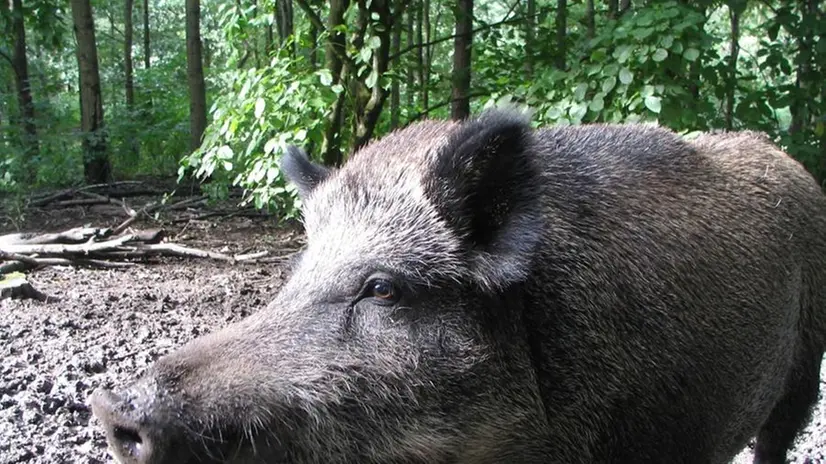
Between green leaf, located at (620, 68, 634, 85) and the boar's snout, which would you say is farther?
green leaf, located at (620, 68, 634, 85)

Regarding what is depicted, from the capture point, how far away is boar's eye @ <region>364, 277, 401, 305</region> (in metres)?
2.38

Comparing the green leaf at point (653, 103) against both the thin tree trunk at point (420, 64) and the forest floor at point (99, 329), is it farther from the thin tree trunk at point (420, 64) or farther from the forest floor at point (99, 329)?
the thin tree trunk at point (420, 64)

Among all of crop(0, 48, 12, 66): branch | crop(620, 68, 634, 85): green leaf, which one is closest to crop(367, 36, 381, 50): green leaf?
crop(620, 68, 634, 85): green leaf

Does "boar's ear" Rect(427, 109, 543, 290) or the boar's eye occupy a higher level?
"boar's ear" Rect(427, 109, 543, 290)

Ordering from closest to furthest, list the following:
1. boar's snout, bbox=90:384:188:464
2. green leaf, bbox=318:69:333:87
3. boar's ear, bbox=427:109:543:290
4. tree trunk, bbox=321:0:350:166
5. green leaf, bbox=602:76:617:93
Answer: boar's snout, bbox=90:384:188:464, boar's ear, bbox=427:109:543:290, green leaf, bbox=602:76:617:93, green leaf, bbox=318:69:333:87, tree trunk, bbox=321:0:350:166

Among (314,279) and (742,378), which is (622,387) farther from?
(314,279)

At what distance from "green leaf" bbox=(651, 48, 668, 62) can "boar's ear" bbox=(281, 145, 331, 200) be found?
2.34 meters

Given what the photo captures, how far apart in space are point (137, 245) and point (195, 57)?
216 inches

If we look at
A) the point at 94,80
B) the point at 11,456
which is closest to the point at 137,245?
the point at 11,456

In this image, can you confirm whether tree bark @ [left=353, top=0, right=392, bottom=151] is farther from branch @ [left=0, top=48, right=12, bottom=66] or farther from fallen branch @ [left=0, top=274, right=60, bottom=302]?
branch @ [left=0, top=48, right=12, bottom=66]

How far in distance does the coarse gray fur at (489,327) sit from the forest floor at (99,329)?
1.71 metres

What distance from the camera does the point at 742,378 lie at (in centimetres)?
294

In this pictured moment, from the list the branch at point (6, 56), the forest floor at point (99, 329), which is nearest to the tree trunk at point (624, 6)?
the forest floor at point (99, 329)

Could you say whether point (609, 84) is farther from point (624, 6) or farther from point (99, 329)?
point (624, 6)
